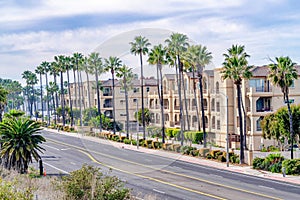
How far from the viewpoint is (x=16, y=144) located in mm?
42562

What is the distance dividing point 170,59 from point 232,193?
130ft

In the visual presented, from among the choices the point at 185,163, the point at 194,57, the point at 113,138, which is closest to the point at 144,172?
the point at 185,163

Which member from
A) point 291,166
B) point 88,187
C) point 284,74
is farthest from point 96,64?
point 284,74

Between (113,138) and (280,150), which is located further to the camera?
(113,138)

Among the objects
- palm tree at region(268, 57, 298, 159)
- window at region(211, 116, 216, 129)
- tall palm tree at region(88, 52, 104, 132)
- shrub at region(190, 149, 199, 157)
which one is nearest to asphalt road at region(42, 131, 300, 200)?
shrub at region(190, 149, 199, 157)

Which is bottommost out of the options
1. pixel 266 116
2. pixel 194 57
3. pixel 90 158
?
pixel 90 158

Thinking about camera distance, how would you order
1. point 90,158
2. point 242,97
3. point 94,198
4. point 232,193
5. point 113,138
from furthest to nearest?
point 113,138
point 242,97
point 90,158
point 232,193
point 94,198

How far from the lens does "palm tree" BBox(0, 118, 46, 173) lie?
42.4 meters

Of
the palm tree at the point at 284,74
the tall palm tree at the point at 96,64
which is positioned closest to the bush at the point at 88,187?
the tall palm tree at the point at 96,64

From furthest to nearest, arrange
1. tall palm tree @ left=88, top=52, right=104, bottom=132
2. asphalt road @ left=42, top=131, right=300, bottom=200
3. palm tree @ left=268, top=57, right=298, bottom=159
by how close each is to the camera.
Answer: palm tree @ left=268, top=57, right=298, bottom=159 < asphalt road @ left=42, top=131, right=300, bottom=200 < tall palm tree @ left=88, top=52, right=104, bottom=132

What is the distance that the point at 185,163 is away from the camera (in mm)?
56188

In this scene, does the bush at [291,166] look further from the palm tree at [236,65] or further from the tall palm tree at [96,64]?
the tall palm tree at [96,64]

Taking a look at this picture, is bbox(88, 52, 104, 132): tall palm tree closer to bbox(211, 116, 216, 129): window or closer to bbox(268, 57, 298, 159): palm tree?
bbox(268, 57, 298, 159): palm tree

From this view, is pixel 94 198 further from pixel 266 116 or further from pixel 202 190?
pixel 266 116
